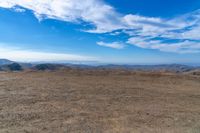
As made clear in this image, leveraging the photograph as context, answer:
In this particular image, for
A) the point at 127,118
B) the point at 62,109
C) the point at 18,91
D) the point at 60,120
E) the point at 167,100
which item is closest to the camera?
the point at 60,120

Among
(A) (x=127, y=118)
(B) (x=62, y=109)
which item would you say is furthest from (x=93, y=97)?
(A) (x=127, y=118)

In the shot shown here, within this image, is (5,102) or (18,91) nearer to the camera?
(5,102)

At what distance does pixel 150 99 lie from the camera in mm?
12539

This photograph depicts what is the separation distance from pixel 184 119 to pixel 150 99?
3639 mm

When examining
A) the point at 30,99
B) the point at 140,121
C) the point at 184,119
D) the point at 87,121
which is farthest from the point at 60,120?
the point at 184,119

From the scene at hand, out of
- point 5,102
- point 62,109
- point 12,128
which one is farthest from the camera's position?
point 5,102

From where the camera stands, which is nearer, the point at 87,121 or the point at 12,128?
the point at 12,128

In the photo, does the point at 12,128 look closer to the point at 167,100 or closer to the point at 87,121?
the point at 87,121

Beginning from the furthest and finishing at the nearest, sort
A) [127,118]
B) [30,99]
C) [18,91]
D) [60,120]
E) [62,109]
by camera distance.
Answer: [18,91] < [30,99] < [62,109] < [127,118] < [60,120]

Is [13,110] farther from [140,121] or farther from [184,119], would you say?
[184,119]

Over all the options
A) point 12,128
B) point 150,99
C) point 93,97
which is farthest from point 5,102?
point 150,99

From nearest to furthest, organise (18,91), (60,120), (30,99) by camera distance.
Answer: (60,120)
(30,99)
(18,91)

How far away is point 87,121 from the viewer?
27.0ft

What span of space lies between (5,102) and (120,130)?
605cm
